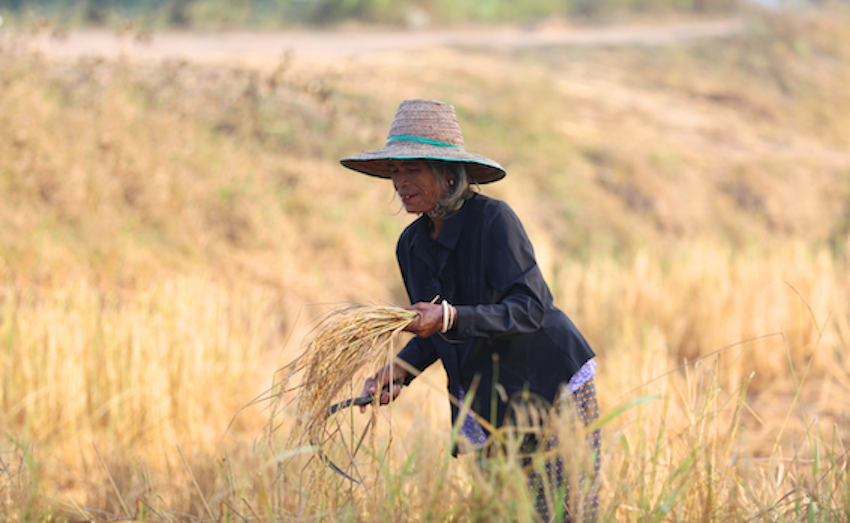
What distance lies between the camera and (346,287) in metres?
6.42

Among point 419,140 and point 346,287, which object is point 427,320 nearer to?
point 419,140

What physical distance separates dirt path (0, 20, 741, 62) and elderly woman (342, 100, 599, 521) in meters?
6.15

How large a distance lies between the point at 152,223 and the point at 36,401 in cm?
281

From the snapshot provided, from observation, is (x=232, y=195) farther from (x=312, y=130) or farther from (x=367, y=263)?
(x=312, y=130)

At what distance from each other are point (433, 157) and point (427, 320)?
0.43 m

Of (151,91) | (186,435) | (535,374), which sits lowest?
(186,435)

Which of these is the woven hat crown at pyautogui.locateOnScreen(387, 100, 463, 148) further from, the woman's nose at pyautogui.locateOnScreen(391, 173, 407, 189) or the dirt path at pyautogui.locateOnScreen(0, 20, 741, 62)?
the dirt path at pyautogui.locateOnScreen(0, 20, 741, 62)

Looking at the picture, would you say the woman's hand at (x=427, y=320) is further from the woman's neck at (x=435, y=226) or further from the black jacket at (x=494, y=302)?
the woman's neck at (x=435, y=226)

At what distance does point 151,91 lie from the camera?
765cm

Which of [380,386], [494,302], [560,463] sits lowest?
[560,463]

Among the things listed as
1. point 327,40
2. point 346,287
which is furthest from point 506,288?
point 327,40

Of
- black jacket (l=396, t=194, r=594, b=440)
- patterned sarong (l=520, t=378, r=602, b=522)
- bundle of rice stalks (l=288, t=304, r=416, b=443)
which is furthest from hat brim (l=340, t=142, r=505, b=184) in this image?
patterned sarong (l=520, t=378, r=602, b=522)

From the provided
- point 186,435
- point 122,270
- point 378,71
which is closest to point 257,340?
point 186,435

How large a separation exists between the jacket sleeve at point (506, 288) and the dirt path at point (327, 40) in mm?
6398
